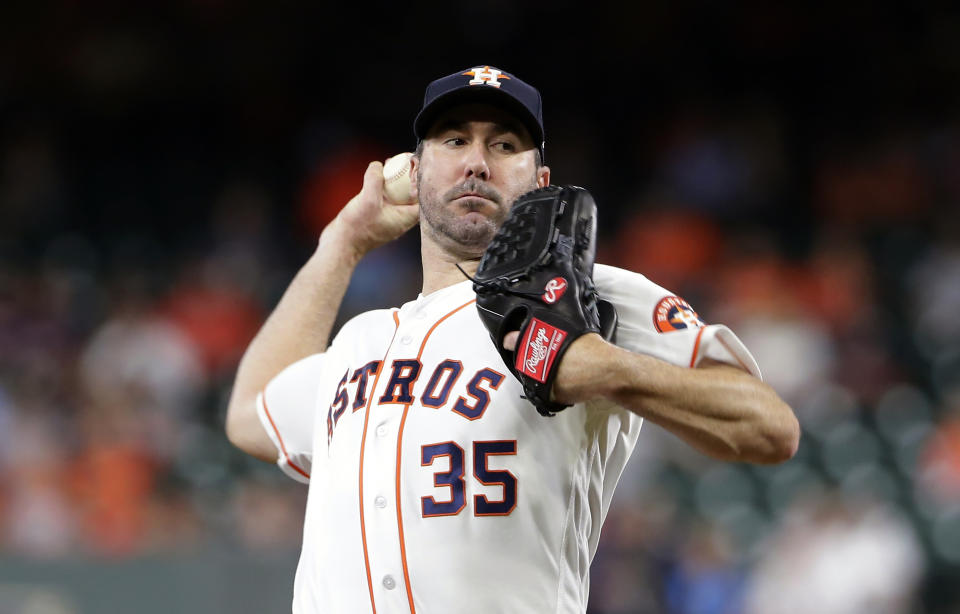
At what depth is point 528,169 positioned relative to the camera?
269cm

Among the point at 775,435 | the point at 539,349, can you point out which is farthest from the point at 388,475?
the point at 775,435

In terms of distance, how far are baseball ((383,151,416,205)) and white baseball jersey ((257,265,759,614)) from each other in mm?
704

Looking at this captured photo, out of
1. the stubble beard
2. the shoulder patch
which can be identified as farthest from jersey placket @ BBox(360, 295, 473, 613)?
the shoulder patch

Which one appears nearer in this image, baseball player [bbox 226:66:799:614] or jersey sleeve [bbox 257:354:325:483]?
baseball player [bbox 226:66:799:614]

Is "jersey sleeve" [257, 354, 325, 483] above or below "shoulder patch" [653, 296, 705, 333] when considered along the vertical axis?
above

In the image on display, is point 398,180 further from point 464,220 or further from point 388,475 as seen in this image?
point 388,475

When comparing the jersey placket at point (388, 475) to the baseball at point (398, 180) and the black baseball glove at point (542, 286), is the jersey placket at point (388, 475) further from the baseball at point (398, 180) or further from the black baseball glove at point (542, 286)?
the baseball at point (398, 180)

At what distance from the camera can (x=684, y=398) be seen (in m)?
1.93

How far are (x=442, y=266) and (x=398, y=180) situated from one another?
1.36 feet

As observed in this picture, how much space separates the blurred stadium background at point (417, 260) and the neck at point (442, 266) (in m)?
3.29

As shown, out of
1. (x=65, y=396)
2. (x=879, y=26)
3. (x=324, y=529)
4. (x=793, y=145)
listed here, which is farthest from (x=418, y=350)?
(x=879, y=26)

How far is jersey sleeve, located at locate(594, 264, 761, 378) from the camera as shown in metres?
2.09

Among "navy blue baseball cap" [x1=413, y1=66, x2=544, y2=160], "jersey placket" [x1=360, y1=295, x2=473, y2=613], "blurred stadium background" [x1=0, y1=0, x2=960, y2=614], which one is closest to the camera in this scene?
"jersey placket" [x1=360, y1=295, x2=473, y2=613]

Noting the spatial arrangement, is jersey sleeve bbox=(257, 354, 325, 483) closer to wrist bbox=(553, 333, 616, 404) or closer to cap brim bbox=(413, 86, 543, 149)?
cap brim bbox=(413, 86, 543, 149)
